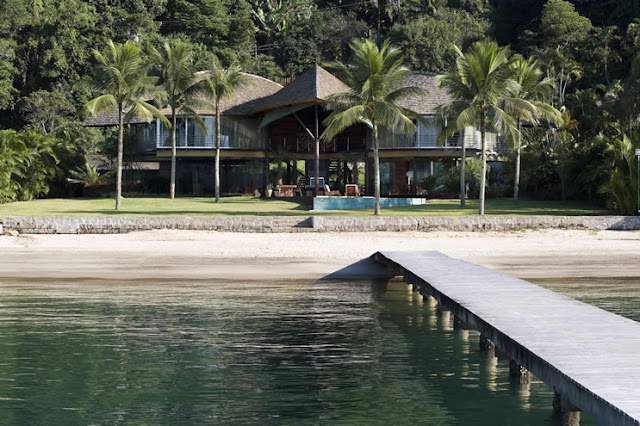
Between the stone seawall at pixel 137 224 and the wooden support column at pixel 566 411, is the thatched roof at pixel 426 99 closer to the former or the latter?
the stone seawall at pixel 137 224

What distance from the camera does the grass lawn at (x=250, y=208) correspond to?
37281mm

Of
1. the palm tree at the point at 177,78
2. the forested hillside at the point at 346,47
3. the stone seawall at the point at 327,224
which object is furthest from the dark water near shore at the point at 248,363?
the palm tree at the point at 177,78

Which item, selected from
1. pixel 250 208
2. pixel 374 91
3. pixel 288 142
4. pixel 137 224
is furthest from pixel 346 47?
pixel 137 224

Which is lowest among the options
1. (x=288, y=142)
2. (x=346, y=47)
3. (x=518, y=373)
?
(x=518, y=373)

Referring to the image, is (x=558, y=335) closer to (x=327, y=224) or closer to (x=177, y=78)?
(x=327, y=224)

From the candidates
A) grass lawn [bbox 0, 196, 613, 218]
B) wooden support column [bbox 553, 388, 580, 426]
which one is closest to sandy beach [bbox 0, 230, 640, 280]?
grass lawn [bbox 0, 196, 613, 218]

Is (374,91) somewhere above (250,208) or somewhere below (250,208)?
above

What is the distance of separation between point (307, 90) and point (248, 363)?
36432 millimetres

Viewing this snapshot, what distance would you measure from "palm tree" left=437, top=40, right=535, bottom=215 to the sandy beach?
6.03m

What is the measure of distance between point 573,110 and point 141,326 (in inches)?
1899

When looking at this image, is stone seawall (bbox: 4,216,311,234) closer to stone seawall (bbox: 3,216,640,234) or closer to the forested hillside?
stone seawall (bbox: 3,216,640,234)

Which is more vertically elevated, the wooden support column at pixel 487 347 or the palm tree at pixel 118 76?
the palm tree at pixel 118 76

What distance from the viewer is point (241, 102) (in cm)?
5369

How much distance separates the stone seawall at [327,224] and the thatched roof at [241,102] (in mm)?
19422
